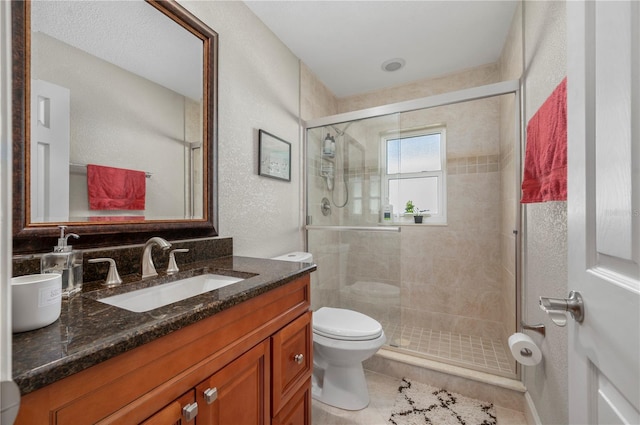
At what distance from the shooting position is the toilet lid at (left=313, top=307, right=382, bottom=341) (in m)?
1.57

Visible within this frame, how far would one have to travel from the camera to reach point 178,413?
0.65m

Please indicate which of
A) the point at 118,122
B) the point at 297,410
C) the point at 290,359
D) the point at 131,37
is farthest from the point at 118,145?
the point at 297,410

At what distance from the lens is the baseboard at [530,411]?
53.3 inches

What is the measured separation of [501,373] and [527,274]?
68 cm

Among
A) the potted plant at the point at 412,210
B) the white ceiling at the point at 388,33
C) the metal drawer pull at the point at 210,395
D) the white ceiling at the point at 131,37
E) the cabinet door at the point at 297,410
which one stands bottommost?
the cabinet door at the point at 297,410

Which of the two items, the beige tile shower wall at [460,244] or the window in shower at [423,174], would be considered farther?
the window in shower at [423,174]

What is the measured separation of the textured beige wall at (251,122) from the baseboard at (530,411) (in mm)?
1689

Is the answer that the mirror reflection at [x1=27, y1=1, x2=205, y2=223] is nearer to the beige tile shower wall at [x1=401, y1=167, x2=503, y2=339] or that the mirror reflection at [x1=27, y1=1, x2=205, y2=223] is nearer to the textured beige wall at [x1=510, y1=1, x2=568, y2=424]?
the textured beige wall at [x1=510, y1=1, x2=568, y2=424]

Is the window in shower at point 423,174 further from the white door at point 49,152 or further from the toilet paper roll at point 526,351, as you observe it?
the white door at point 49,152

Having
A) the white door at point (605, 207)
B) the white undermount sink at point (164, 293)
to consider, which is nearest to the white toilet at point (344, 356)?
the white undermount sink at point (164, 293)

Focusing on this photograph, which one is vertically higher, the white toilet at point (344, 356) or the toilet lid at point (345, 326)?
the toilet lid at point (345, 326)

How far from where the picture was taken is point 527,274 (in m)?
1.56

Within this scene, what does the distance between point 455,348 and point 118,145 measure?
8.39ft

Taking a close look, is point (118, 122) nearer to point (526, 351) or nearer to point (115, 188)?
point (115, 188)
